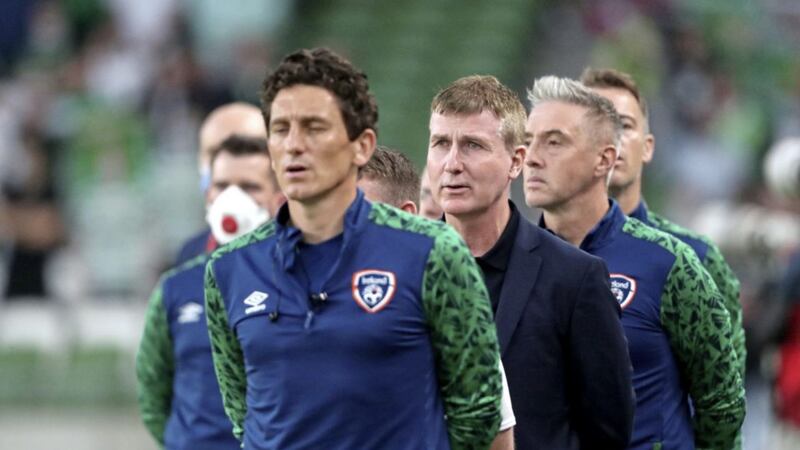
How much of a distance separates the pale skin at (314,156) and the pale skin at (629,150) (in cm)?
225

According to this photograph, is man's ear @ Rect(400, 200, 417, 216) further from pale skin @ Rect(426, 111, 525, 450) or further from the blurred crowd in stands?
the blurred crowd in stands

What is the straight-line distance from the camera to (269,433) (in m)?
4.63

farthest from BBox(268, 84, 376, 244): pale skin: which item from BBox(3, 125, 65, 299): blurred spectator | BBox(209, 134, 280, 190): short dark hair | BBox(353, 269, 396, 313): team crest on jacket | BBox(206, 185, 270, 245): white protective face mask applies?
BBox(3, 125, 65, 299): blurred spectator

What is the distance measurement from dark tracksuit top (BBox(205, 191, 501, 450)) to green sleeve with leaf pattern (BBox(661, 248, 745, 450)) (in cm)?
136

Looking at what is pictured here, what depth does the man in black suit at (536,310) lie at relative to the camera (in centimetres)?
530

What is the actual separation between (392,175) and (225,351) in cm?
134

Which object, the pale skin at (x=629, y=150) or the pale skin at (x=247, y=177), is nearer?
the pale skin at (x=629, y=150)

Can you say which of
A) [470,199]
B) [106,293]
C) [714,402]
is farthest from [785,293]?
[106,293]

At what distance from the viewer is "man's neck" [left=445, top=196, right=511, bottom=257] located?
5.45 meters

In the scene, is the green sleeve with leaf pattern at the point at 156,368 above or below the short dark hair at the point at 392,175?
below

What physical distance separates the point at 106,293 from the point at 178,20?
292 cm

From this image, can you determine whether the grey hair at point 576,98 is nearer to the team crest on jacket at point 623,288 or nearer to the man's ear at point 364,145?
the team crest on jacket at point 623,288

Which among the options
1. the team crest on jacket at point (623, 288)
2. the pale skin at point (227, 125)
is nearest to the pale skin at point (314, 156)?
the team crest on jacket at point (623, 288)

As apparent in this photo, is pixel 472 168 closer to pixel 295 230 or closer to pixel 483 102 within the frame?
pixel 483 102
